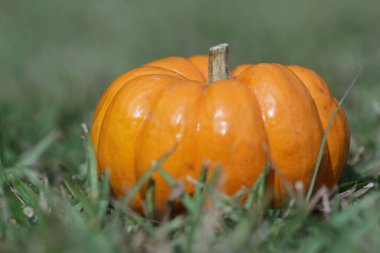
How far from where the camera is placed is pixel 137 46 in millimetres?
7086

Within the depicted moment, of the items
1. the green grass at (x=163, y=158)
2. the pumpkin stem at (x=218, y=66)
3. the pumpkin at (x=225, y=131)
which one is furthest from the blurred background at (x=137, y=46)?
the pumpkin stem at (x=218, y=66)

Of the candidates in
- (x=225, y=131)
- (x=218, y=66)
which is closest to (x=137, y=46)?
(x=218, y=66)

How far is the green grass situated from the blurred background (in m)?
0.02

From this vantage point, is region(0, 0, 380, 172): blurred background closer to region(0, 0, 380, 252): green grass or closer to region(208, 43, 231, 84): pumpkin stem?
region(0, 0, 380, 252): green grass

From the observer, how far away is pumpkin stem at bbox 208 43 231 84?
280 centimetres

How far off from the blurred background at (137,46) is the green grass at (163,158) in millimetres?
17

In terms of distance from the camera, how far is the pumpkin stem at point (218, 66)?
110 inches

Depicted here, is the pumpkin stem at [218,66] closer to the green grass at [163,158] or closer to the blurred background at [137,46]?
the green grass at [163,158]

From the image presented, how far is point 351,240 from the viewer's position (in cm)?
192

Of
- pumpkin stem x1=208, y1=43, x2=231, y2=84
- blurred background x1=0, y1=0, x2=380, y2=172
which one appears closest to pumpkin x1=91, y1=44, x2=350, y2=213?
pumpkin stem x1=208, y1=43, x2=231, y2=84

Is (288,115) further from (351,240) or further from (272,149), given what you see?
(351,240)

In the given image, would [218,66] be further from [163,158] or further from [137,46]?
[137,46]

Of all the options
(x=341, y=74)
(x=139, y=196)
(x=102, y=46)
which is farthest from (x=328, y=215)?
(x=102, y=46)

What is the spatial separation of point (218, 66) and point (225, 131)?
49 cm
